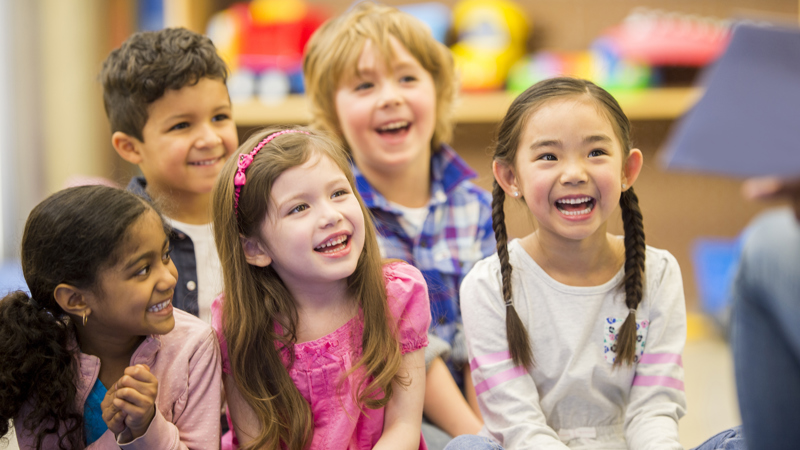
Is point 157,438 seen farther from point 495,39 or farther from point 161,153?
point 495,39

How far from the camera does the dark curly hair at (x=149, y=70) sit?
3.94ft

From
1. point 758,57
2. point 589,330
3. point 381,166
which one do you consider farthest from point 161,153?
point 758,57

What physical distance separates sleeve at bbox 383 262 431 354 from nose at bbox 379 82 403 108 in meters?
0.45

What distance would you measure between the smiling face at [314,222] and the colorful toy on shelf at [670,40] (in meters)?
1.59

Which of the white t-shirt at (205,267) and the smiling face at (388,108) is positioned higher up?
the smiling face at (388,108)

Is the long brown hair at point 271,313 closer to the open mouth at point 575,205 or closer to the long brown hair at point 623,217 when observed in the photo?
the long brown hair at point 623,217

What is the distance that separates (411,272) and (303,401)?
0.82ft

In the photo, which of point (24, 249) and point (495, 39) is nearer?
point (24, 249)

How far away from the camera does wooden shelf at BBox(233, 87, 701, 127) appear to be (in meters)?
2.21

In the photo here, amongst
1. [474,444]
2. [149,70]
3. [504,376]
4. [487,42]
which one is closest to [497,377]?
[504,376]

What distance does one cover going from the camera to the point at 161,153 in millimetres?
1232

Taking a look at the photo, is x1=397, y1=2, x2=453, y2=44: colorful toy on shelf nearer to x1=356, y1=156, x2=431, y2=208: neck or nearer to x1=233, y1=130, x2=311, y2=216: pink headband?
x1=356, y1=156, x2=431, y2=208: neck

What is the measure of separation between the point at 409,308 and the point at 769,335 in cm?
50

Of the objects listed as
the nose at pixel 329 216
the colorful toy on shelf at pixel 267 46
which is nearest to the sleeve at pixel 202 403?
the nose at pixel 329 216
